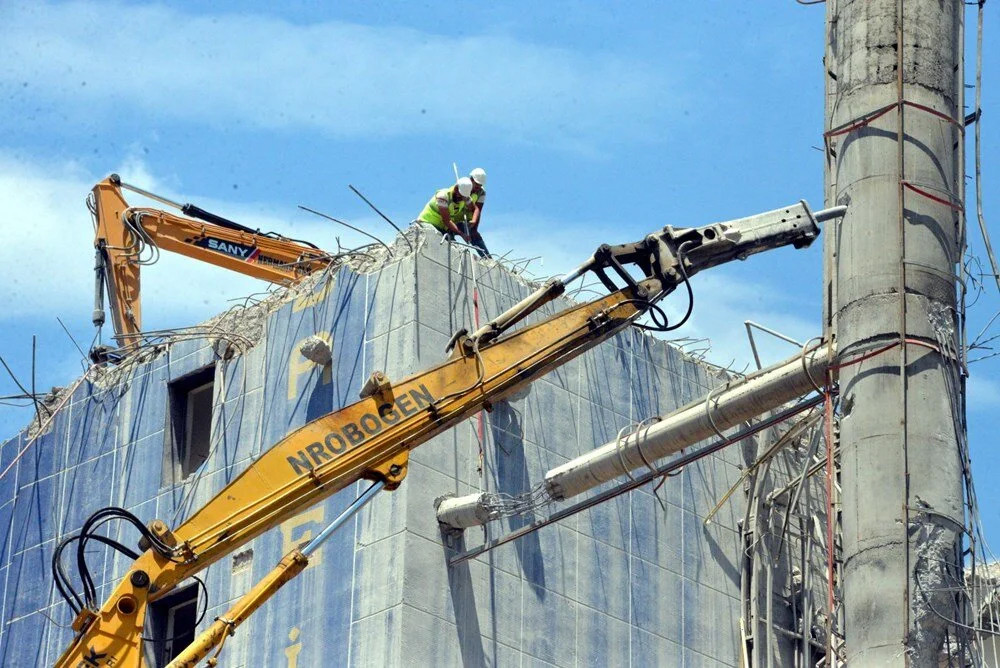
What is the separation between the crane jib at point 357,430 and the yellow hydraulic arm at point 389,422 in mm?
12

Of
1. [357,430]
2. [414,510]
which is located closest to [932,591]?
[357,430]

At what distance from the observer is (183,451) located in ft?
116

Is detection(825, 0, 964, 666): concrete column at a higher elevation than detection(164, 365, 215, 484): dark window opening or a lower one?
lower

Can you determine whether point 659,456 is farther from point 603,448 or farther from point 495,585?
point 495,585

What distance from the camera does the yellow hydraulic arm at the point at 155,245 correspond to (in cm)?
3922

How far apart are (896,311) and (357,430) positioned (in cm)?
644

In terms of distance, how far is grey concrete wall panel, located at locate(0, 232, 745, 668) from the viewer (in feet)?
102

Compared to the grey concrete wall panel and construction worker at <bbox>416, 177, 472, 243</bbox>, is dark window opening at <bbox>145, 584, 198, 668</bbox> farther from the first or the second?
construction worker at <bbox>416, 177, 472, 243</bbox>

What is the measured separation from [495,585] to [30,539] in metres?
9.20

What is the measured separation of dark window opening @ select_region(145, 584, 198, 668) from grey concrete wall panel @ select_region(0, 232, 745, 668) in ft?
3.05

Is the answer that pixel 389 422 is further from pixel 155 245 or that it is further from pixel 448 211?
pixel 155 245

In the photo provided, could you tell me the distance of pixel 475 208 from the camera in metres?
35.7

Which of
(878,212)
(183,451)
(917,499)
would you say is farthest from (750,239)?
(183,451)

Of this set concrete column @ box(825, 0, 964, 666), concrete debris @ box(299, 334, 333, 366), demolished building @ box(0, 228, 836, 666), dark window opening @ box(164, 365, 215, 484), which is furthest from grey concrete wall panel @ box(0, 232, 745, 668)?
concrete column @ box(825, 0, 964, 666)
